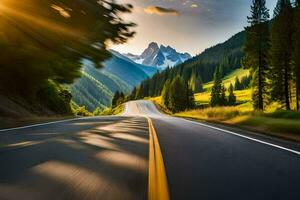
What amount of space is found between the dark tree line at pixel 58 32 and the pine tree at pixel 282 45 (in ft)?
106

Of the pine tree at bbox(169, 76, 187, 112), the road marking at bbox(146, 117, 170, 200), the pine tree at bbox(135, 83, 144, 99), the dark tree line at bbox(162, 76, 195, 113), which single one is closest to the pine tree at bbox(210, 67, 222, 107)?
the dark tree line at bbox(162, 76, 195, 113)

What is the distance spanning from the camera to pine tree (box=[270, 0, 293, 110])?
1633 inches

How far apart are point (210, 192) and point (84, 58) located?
10.7 m

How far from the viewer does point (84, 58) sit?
549 inches

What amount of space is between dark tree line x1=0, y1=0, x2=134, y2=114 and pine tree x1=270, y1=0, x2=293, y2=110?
106ft

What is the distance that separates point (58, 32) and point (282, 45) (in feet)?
116

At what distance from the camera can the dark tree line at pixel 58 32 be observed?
11977 millimetres

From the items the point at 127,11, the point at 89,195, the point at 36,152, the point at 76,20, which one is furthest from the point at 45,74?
the point at 89,195

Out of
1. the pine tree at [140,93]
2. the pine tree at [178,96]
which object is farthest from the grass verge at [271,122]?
the pine tree at [140,93]

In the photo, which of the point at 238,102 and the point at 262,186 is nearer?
the point at 262,186

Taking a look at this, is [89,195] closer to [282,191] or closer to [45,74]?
[282,191]

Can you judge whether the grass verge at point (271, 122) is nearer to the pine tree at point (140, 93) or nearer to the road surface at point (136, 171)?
the road surface at point (136, 171)

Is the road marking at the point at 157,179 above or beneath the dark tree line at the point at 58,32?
beneath

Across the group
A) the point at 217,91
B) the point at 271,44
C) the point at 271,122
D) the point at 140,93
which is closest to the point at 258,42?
the point at 271,44
